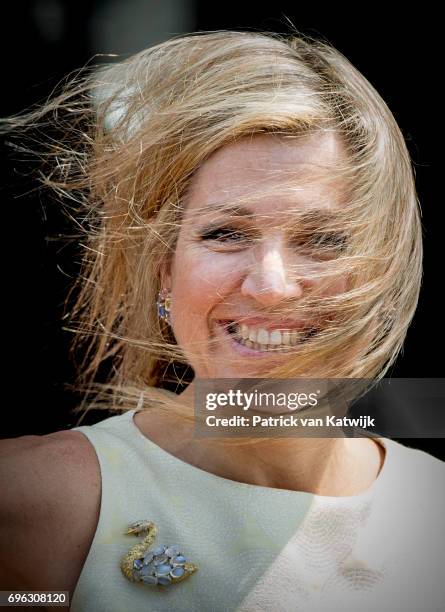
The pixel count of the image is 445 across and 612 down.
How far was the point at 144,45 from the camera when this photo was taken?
4.99ft

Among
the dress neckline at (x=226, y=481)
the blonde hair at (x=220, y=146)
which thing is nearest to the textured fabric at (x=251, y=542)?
the dress neckline at (x=226, y=481)

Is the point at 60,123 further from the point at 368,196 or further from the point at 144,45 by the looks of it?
the point at 368,196

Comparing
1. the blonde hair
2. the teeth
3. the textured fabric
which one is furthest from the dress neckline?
the teeth

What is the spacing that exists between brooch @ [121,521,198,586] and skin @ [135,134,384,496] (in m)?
0.15

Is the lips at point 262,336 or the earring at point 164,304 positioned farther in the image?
the earring at point 164,304

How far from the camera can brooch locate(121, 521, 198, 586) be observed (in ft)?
3.37

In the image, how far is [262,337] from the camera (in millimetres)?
1131

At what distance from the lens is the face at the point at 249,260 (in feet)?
3.59

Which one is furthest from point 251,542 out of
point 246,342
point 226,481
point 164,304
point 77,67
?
point 77,67

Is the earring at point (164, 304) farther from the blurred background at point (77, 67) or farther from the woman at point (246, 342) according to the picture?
the blurred background at point (77, 67)

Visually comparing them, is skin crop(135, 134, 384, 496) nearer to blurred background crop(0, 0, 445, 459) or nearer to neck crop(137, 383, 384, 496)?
neck crop(137, 383, 384, 496)

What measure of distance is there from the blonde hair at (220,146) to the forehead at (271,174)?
18 mm

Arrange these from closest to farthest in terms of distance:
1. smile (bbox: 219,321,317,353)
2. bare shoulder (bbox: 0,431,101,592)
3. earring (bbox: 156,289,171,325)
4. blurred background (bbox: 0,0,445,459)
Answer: bare shoulder (bbox: 0,431,101,592)
smile (bbox: 219,321,317,353)
earring (bbox: 156,289,171,325)
blurred background (bbox: 0,0,445,459)

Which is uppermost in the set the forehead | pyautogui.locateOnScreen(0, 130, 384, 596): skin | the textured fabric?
the forehead
